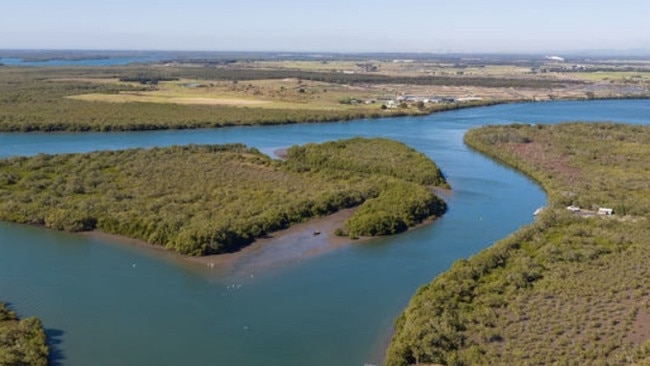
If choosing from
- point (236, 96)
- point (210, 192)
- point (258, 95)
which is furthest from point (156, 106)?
point (210, 192)

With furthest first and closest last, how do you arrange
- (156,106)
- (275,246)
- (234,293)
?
(156,106), (275,246), (234,293)

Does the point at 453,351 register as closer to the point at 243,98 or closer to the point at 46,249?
the point at 46,249

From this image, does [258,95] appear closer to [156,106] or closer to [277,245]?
[156,106]

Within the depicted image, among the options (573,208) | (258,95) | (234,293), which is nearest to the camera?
(234,293)

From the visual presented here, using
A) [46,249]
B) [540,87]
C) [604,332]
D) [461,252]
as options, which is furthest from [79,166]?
[540,87]

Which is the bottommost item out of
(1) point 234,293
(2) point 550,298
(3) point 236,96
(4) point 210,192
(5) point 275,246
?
(1) point 234,293

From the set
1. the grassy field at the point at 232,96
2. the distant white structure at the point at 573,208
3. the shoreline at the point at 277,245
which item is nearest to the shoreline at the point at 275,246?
the shoreline at the point at 277,245
